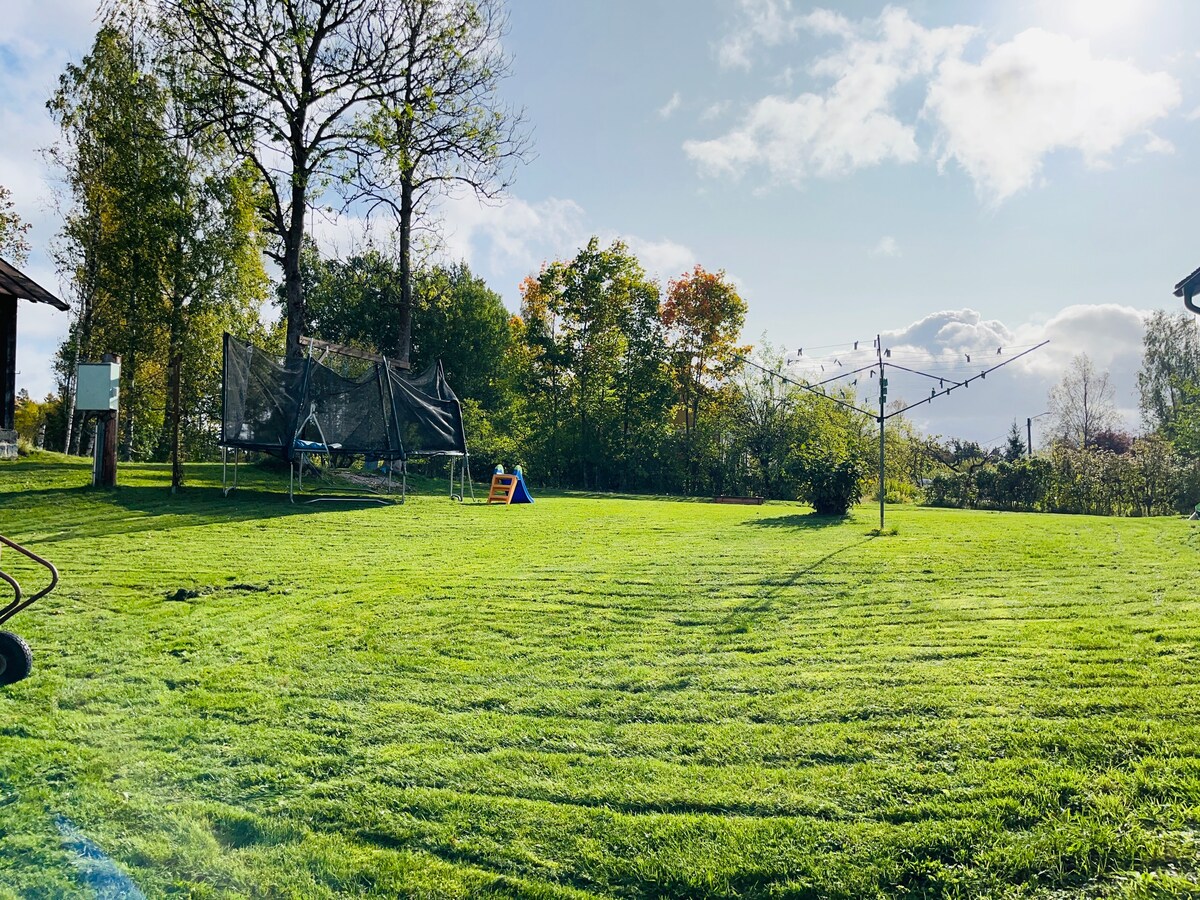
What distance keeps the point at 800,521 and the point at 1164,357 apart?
3532cm

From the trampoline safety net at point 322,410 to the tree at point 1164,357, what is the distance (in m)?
36.6

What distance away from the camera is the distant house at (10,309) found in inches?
345

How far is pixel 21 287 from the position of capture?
29.0 feet

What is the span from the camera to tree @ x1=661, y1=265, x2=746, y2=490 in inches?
1044

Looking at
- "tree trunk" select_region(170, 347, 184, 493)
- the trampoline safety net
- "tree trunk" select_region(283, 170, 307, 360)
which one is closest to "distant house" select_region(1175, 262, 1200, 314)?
the trampoline safety net

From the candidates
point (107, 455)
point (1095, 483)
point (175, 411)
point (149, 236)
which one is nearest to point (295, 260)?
point (149, 236)

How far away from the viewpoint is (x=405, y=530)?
1015cm

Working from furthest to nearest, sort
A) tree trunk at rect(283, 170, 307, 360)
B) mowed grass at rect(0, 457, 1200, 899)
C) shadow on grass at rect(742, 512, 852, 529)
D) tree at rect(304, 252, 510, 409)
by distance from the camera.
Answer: tree at rect(304, 252, 510, 409), tree trunk at rect(283, 170, 307, 360), shadow on grass at rect(742, 512, 852, 529), mowed grass at rect(0, 457, 1200, 899)

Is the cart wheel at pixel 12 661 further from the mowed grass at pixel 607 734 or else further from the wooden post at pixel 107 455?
the wooden post at pixel 107 455

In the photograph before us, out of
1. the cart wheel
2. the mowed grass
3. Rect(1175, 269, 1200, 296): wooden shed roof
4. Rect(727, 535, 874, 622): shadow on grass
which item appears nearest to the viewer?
the mowed grass

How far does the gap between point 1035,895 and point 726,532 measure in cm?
830

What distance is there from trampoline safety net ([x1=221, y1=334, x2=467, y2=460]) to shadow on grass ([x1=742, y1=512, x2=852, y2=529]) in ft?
20.2

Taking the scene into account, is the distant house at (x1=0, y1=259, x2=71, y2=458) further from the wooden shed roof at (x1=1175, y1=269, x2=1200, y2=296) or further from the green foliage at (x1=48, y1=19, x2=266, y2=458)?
the wooden shed roof at (x1=1175, y1=269, x2=1200, y2=296)

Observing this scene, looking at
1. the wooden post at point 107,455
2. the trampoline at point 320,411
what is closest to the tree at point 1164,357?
the trampoline at point 320,411
